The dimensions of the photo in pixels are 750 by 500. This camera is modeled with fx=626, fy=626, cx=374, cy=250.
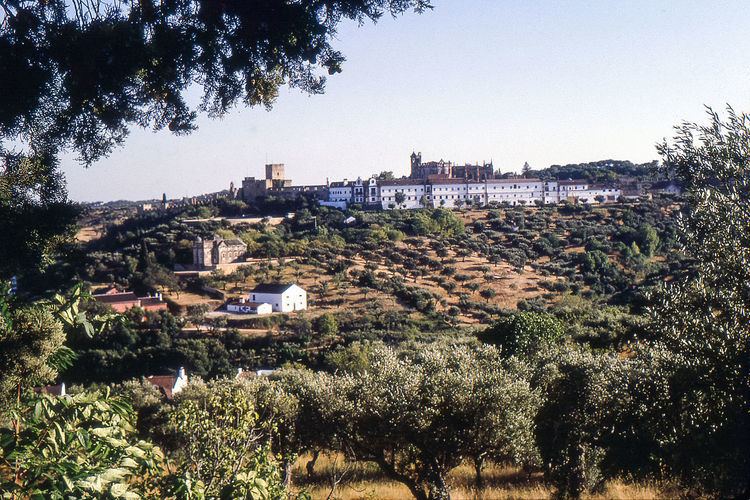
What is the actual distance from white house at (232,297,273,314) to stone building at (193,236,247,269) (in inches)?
367

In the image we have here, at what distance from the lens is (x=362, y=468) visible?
11.8 m

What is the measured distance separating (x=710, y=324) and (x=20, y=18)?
5.34 m

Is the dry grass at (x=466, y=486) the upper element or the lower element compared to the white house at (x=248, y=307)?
upper

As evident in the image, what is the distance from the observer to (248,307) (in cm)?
3969

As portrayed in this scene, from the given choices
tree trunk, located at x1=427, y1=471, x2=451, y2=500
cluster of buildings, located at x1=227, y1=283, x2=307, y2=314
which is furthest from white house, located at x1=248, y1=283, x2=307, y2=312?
tree trunk, located at x1=427, y1=471, x2=451, y2=500

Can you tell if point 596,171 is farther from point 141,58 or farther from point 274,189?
point 141,58

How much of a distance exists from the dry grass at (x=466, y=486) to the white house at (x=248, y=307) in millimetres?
27087

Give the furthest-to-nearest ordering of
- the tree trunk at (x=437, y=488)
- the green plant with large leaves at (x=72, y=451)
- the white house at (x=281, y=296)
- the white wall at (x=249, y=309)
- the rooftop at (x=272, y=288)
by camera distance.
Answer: the rooftop at (x=272, y=288)
the white house at (x=281, y=296)
the white wall at (x=249, y=309)
the tree trunk at (x=437, y=488)
the green plant with large leaves at (x=72, y=451)

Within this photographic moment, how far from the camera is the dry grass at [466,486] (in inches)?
336

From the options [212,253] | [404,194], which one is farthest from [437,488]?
[404,194]

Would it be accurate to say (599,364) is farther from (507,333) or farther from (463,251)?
(463,251)

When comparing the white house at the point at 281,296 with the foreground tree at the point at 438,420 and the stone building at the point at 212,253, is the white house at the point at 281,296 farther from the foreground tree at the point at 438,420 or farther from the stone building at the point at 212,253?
the foreground tree at the point at 438,420

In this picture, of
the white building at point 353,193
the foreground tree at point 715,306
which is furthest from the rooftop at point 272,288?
the white building at point 353,193

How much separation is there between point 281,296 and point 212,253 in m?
13.0
